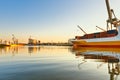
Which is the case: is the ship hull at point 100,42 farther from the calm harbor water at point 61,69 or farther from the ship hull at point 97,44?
the calm harbor water at point 61,69

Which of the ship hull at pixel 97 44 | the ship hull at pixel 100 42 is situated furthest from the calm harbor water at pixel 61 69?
the ship hull at pixel 97 44

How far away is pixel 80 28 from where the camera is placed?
142 meters

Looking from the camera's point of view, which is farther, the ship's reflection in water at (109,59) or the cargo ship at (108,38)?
the cargo ship at (108,38)

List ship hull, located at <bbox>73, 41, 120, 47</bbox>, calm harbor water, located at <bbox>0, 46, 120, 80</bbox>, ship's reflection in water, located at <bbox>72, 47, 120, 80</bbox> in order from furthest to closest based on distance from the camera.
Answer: ship hull, located at <bbox>73, 41, 120, 47</bbox>, ship's reflection in water, located at <bbox>72, 47, 120, 80</bbox>, calm harbor water, located at <bbox>0, 46, 120, 80</bbox>

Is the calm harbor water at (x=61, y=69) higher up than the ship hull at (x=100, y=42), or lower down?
lower down

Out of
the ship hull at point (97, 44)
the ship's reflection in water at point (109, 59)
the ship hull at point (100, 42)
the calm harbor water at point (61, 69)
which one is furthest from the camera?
the ship hull at point (97, 44)

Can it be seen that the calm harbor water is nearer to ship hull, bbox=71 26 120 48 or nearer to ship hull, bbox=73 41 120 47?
ship hull, bbox=71 26 120 48

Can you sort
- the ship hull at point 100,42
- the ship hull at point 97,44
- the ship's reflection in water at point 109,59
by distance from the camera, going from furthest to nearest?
the ship hull at point 97,44
the ship hull at point 100,42
the ship's reflection in water at point 109,59

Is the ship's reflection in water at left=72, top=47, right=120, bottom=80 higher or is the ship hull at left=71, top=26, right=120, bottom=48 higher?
the ship hull at left=71, top=26, right=120, bottom=48

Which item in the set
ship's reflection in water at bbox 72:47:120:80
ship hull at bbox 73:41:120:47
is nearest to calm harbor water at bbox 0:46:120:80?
ship's reflection in water at bbox 72:47:120:80

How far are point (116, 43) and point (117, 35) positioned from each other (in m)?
3.21

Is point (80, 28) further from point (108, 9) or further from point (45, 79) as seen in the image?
point (45, 79)

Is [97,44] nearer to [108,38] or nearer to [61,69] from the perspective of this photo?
[108,38]

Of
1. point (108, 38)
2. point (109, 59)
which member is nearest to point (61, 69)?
point (109, 59)
